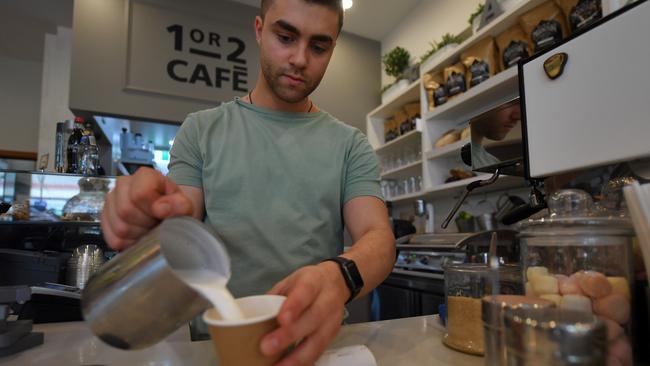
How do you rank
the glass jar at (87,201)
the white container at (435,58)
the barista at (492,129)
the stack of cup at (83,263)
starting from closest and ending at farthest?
the barista at (492,129)
the stack of cup at (83,263)
the glass jar at (87,201)
the white container at (435,58)

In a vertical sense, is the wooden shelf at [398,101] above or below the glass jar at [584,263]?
above

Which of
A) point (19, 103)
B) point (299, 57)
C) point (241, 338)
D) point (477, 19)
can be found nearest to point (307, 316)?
point (241, 338)

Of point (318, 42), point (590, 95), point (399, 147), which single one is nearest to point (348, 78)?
point (399, 147)

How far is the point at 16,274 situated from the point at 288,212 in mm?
735

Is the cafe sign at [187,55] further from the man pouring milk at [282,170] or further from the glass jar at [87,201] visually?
the man pouring milk at [282,170]

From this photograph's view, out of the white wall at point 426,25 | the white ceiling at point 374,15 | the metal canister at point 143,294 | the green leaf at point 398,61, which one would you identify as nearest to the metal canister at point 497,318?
the metal canister at point 143,294

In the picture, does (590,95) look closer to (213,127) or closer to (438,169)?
(213,127)

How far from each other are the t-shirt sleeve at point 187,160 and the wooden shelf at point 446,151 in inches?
60.1

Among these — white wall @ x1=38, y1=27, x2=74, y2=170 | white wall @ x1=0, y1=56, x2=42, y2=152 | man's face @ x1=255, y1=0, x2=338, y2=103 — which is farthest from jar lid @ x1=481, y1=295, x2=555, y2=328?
white wall @ x1=0, y1=56, x2=42, y2=152

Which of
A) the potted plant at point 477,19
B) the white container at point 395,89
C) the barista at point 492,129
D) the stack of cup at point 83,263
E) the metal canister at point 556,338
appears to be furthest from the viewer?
the white container at point 395,89

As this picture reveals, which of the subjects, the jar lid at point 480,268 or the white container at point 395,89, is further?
the white container at point 395,89

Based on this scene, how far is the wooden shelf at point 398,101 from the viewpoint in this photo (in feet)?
8.34

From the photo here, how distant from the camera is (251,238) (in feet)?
2.73

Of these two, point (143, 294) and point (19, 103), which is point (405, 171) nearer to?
point (143, 294)
